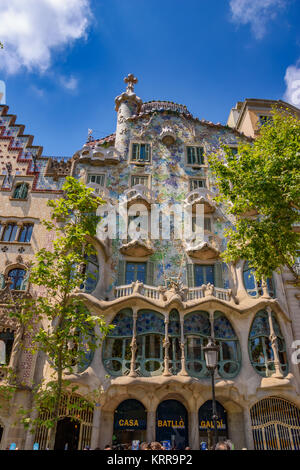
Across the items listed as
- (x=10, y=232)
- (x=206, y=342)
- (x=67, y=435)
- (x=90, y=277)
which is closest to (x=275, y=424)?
(x=206, y=342)

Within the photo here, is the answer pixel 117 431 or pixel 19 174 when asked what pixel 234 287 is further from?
pixel 19 174

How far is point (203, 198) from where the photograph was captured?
22.0 metres

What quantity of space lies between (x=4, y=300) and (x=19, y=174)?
361 inches

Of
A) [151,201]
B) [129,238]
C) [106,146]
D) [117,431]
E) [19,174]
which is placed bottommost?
[117,431]

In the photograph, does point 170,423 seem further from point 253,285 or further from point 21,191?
point 21,191

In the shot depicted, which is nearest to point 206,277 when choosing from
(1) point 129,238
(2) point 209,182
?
(1) point 129,238

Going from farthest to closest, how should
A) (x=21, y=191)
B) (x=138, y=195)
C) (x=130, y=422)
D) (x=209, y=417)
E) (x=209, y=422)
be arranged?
(x=21, y=191), (x=138, y=195), (x=209, y=417), (x=209, y=422), (x=130, y=422)

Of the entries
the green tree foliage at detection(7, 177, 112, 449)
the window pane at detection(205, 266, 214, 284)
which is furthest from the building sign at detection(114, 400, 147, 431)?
the window pane at detection(205, 266, 214, 284)

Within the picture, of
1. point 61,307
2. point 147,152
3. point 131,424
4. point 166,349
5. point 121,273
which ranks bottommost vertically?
point 131,424

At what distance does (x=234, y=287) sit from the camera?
785 inches

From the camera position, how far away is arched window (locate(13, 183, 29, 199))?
73.9ft

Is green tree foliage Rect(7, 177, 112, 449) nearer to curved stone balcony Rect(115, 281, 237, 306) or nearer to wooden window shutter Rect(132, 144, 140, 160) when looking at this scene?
curved stone balcony Rect(115, 281, 237, 306)

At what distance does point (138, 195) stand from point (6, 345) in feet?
37.4

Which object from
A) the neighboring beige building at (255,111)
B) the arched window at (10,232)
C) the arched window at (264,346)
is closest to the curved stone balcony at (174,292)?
the arched window at (264,346)
